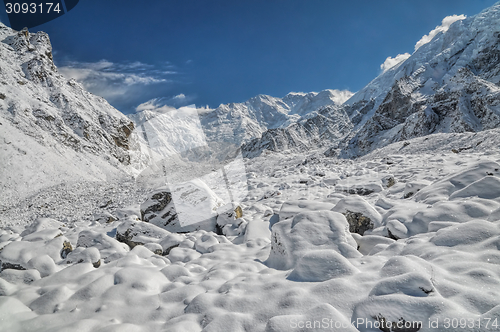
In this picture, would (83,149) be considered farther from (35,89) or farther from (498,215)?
(498,215)

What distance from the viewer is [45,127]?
39688 millimetres

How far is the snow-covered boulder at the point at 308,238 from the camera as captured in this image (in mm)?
3527

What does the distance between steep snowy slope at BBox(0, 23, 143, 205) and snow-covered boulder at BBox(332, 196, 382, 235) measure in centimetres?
3015

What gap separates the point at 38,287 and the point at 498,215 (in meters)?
6.78

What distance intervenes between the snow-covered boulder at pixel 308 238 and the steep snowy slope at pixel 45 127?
29.4 meters

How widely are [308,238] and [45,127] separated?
170 ft

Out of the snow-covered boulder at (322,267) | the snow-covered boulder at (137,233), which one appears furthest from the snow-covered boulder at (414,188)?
the snow-covered boulder at (137,233)

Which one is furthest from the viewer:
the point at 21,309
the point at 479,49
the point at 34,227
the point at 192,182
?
the point at 479,49

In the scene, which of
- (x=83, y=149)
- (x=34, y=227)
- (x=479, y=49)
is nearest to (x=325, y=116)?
(x=479, y=49)

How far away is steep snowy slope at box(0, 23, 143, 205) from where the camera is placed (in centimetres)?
2847

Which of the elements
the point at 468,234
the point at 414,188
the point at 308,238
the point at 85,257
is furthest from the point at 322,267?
the point at 414,188

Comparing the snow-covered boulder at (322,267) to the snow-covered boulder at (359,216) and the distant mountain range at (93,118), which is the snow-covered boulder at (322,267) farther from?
the distant mountain range at (93,118)

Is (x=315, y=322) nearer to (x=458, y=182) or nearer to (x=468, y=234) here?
(x=468, y=234)

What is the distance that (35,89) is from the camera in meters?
44.0
